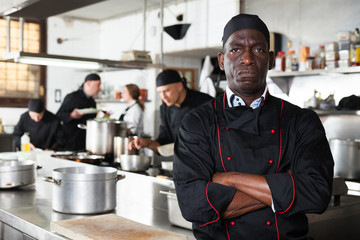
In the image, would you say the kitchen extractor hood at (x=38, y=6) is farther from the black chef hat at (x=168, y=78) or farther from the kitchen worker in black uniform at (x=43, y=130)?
the kitchen worker in black uniform at (x=43, y=130)

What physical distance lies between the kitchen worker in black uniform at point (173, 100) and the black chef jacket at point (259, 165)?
242cm

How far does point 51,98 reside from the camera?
29.0ft

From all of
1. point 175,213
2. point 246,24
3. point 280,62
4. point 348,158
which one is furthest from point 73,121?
point 246,24

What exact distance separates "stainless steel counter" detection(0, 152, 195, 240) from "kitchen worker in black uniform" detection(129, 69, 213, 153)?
1283 mm

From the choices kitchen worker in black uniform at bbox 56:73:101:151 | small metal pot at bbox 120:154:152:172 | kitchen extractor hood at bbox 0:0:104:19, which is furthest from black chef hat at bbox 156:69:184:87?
kitchen worker in black uniform at bbox 56:73:101:151

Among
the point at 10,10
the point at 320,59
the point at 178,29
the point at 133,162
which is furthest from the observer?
the point at 178,29

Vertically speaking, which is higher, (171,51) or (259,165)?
(171,51)

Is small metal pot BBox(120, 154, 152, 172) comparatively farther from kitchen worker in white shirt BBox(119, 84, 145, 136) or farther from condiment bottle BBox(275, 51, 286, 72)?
kitchen worker in white shirt BBox(119, 84, 145, 136)

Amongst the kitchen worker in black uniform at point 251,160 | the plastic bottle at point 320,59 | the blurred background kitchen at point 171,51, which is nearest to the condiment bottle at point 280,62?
the blurred background kitchen at point 171,51

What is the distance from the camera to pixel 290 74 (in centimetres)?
487

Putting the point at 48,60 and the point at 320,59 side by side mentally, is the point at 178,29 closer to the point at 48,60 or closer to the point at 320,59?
the point at 320,59

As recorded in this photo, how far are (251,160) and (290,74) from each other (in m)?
3.53

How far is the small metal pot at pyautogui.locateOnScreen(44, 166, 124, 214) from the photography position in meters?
2.23

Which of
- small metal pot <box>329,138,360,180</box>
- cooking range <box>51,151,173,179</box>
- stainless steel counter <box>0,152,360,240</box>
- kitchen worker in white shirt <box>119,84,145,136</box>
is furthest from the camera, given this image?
kitchen worker in white shirt <box>119,84,145,136</box>
